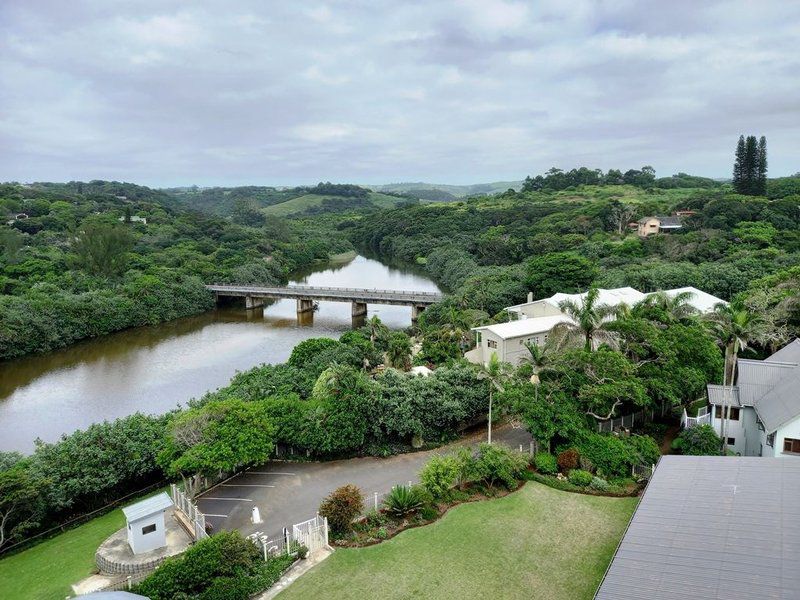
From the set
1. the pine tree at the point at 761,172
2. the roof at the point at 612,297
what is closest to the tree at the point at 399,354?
the roof at the point at 612,297

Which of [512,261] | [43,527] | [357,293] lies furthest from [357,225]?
[43,527]

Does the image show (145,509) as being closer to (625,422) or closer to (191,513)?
(191,513)

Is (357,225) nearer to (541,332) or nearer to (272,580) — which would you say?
(541,332)

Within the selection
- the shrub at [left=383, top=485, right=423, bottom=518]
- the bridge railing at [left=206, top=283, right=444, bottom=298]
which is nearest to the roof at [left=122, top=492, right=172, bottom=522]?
the shrub at [left=383, top=485, right=423, bottom=518]

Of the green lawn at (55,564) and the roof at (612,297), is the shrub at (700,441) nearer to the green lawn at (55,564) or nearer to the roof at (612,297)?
the roof at (612,297)

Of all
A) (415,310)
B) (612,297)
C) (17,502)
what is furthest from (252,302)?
(17,502)
